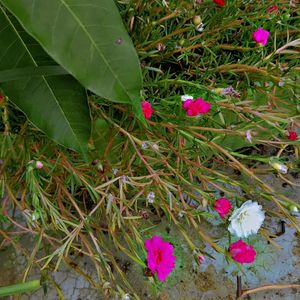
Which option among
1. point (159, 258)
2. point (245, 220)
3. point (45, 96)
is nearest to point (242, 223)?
point (245, 220)

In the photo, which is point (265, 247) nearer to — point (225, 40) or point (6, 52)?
point (225, 40)

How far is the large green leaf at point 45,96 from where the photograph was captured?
2.75 ft

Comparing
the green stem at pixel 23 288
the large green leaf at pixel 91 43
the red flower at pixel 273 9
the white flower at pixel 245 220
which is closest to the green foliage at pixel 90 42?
the large green leaf at pixel 91 43

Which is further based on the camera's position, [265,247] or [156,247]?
[265,247]

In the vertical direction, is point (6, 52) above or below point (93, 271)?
above

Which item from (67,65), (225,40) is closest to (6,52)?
(67,65)

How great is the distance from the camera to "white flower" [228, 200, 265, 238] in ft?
3.27

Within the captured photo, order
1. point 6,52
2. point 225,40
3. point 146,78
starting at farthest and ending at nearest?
point 225,40, point 146,78, point 6,52

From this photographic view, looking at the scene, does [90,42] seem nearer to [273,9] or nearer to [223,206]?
[223,206]

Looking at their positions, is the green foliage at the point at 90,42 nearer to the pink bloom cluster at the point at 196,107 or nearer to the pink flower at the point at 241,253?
the pink bloom cluster at the point at 196,107

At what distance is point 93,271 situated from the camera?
120cm

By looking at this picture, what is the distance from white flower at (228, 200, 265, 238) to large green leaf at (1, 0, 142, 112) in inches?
16.4

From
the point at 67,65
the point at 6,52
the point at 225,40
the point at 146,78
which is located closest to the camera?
the point at 67,65

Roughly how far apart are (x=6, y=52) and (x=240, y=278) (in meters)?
0.75
